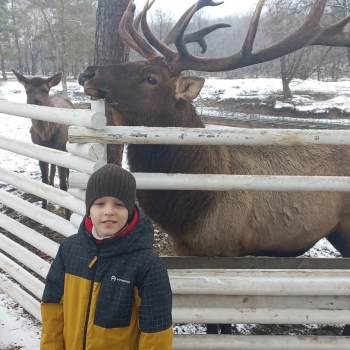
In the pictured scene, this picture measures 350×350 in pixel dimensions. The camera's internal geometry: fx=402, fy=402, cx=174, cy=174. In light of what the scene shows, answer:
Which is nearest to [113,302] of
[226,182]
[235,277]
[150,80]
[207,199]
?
[235,277]

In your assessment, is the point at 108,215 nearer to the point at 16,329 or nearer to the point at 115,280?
the point at 115,280

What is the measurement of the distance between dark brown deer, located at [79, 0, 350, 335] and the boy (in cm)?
131

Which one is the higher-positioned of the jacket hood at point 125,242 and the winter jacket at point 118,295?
the jacket hood at point 125,242

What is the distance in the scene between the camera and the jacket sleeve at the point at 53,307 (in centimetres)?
208

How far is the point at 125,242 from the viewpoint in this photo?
192 centimetres

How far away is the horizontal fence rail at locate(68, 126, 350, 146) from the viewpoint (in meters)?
2.37

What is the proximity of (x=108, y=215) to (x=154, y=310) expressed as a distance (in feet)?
1.64

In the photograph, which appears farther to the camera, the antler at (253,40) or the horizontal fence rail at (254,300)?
the antler at (253,40)

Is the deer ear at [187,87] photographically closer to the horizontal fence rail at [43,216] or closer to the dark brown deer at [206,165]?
the dark brown deer at [206,165]

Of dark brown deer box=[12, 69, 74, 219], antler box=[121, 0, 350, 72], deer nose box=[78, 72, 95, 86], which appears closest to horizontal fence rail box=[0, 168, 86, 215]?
deer nose box=[78, 72, 95, 86]

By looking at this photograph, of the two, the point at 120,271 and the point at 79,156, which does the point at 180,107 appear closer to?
the point at 79,156

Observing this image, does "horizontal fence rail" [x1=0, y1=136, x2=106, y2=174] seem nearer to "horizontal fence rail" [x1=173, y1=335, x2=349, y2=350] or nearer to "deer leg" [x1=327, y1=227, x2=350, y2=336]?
"horizontal fence rail" [x1=173, y1=335, x2=349, y2=350]

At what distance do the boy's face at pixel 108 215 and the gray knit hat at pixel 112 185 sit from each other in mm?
28

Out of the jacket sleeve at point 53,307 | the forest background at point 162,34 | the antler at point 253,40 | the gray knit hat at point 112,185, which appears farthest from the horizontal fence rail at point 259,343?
the forest background at point 162,34
